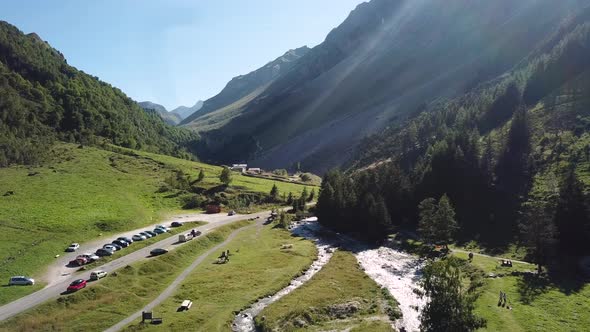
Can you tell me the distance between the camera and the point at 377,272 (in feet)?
265

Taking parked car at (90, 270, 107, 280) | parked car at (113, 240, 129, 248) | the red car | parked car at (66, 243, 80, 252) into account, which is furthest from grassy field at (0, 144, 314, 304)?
parked car at (90, 270, 107, 280)

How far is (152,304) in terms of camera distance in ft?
186

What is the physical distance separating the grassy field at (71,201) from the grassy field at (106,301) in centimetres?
770

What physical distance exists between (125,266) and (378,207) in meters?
64.5

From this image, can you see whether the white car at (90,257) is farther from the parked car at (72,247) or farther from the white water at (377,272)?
the white water at (377,272)

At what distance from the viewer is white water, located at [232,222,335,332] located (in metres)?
54.0

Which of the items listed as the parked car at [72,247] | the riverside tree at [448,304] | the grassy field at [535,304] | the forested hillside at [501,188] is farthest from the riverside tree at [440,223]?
the parked car at [72,247]

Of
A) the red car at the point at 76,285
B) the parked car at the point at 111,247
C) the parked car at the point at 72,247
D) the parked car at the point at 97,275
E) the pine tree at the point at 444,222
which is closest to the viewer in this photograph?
the red car at the point at 76,285

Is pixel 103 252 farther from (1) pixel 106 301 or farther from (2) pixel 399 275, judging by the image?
(2) pixel 399 275

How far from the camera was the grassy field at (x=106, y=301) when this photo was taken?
48.4 m

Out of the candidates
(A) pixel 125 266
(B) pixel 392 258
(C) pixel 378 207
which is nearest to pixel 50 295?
(A) pixel 125 266

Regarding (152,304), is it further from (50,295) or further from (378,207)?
(378,207)

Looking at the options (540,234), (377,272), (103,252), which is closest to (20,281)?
(103,252)

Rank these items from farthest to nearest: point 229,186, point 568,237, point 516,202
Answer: point 229,186 → point 516,202 → point 568,237
